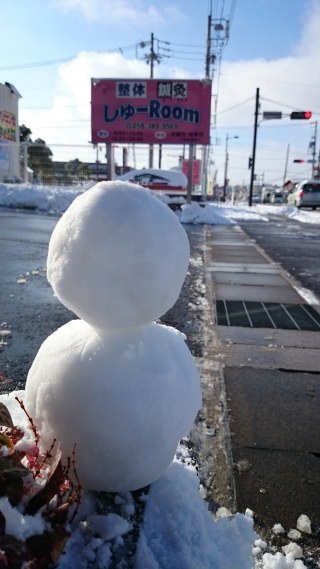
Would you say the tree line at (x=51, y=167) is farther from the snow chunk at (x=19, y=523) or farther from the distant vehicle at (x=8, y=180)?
the snow chunk at (x=19, y=523)

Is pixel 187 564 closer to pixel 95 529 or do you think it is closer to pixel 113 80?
pixel 95 529

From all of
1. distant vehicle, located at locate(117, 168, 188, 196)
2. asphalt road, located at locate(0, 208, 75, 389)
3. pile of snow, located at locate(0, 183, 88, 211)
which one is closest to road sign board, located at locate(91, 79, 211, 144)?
pile of snow, located at locate(0, 183, 88, 211)

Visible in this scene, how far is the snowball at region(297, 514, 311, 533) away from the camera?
1.31 meters

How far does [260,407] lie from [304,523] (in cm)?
75

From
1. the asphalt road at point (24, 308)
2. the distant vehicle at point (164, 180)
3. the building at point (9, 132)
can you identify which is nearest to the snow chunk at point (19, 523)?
the asphalt road at point (24, 308)

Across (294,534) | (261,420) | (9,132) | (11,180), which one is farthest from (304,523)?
(9,132)

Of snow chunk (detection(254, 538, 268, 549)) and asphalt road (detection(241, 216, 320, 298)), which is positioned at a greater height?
asphalt road (detection(241, 216, 320, 298))

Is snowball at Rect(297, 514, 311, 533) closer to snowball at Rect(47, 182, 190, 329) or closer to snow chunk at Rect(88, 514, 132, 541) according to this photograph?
snow chunk at Rect(88, 514, 132, 541)

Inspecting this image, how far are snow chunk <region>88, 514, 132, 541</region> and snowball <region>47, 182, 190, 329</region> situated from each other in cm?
51

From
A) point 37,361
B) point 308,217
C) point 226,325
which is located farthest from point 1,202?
point 37,361

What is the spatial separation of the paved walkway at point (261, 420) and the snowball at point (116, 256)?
837 millimetres

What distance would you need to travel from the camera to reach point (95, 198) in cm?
109

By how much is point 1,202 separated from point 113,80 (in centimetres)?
678

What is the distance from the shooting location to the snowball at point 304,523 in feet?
4.31
